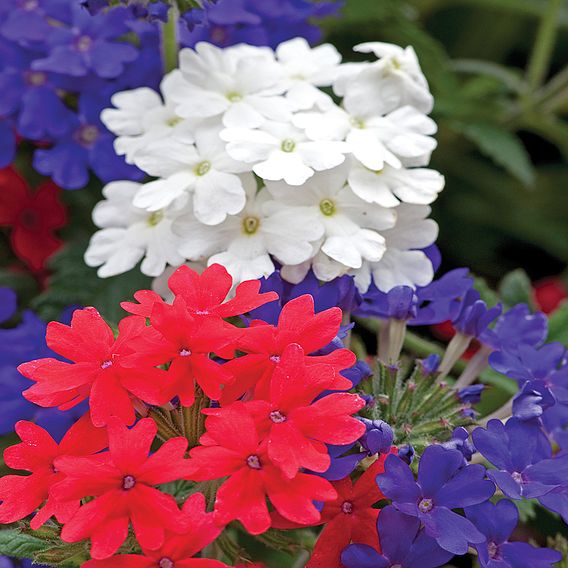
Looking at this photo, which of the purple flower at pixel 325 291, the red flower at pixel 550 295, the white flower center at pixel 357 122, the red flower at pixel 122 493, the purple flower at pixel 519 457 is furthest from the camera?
the red flower at pixel 550 295

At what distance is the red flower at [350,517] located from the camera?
743 mm

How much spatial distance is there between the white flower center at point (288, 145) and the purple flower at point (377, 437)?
1.00ft

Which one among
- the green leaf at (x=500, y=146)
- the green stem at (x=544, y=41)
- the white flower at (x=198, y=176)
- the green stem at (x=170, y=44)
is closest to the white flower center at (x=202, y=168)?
the white flower at (x=198, y=176)

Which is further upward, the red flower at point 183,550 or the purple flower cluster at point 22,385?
the red flower at point 183,550

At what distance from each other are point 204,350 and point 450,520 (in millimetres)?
241

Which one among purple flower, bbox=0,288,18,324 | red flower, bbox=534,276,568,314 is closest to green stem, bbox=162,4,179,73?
purple flower, bbox=0,288,18,324

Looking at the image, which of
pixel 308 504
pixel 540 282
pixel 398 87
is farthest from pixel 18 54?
pixel 540 282

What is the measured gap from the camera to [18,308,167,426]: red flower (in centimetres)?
72

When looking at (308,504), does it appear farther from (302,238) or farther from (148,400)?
(302,238)

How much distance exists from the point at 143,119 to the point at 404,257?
343 mm

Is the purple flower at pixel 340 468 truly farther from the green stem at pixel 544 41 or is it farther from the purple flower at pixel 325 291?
the green stem at pixel 544 41

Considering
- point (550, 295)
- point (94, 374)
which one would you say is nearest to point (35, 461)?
point (94, 374)

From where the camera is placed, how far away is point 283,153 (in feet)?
2.93

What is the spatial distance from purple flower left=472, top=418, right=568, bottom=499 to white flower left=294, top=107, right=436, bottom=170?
0.29 m
